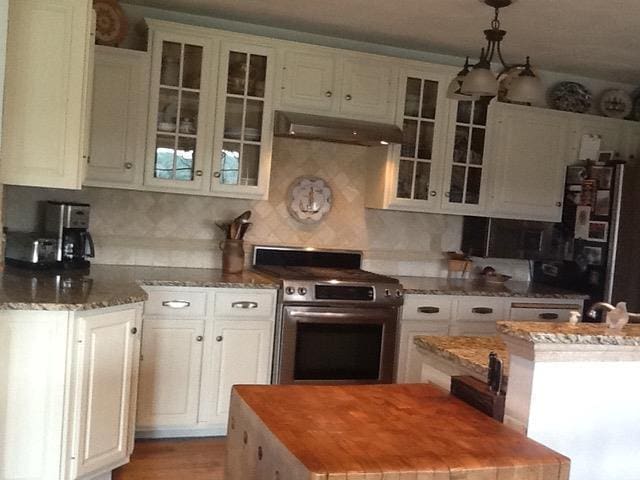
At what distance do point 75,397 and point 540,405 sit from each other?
1.87 metres

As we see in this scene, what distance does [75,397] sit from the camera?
109 inches

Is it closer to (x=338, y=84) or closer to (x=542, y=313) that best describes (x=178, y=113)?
(x=338, y=84)

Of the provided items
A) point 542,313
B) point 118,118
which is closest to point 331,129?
point 118,118

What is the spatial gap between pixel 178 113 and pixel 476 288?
7.00ft

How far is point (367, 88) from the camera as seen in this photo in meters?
4.18

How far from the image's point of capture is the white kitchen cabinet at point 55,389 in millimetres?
2662

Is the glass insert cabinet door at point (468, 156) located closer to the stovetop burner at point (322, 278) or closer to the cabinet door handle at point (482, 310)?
the cabinet door handle at point (482, 310)

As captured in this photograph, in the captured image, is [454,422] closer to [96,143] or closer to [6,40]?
[6,40]

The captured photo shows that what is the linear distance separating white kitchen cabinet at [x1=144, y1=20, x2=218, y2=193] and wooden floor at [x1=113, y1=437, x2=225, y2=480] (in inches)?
55.5

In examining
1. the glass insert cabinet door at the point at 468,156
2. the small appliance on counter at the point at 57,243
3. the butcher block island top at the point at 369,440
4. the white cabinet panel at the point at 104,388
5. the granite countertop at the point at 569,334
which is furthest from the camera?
the glass insert cabinet door at the point at 468,156

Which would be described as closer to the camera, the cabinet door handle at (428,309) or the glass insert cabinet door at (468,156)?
the cabinet door handle at (428,309)

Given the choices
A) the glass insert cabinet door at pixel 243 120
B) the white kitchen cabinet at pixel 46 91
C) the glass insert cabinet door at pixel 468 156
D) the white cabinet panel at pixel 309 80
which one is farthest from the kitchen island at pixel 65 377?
the glass insert cabinet door at pixel 468 156

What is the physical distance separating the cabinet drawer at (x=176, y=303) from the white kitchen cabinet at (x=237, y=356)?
0.43ft

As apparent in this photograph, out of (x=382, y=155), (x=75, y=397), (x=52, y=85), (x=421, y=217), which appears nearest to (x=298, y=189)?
(x=382, y=155)
